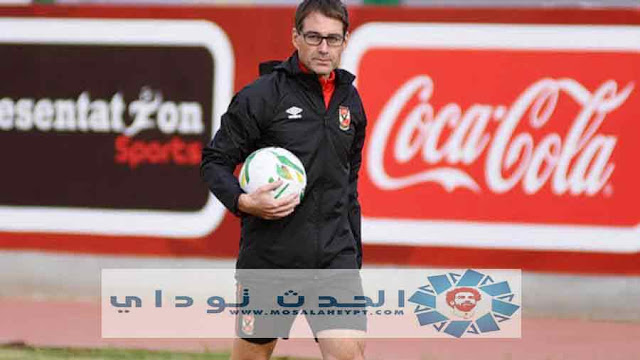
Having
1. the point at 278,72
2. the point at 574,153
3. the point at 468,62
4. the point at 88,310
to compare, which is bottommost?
the point at 88,310

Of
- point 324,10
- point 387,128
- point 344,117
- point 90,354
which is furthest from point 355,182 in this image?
point 387,128

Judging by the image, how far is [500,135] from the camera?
11570 millimetres

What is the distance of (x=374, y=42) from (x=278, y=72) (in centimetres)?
572

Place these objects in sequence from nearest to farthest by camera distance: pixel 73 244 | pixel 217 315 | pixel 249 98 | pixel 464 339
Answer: pixel 249 98 < pixel 464 339 < pixel 217 315 < pixel 73 244

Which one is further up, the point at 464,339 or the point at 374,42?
the point at 374,42

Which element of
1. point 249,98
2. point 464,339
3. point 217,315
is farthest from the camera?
point 217,315

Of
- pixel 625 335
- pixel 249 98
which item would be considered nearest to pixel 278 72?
pixel 249 98

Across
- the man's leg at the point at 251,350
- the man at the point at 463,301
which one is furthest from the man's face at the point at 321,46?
the man at the point at 463,301

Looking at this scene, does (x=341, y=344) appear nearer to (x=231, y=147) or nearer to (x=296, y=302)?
(x=296, y=302)

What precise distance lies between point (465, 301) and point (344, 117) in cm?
531

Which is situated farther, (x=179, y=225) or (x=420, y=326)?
(x=179, y=225)

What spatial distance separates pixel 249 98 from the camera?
5.99m

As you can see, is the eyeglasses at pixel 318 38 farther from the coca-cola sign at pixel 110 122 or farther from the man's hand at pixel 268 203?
the coca-cola sign at pixel 110 122

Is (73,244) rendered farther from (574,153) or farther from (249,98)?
(249,98)
